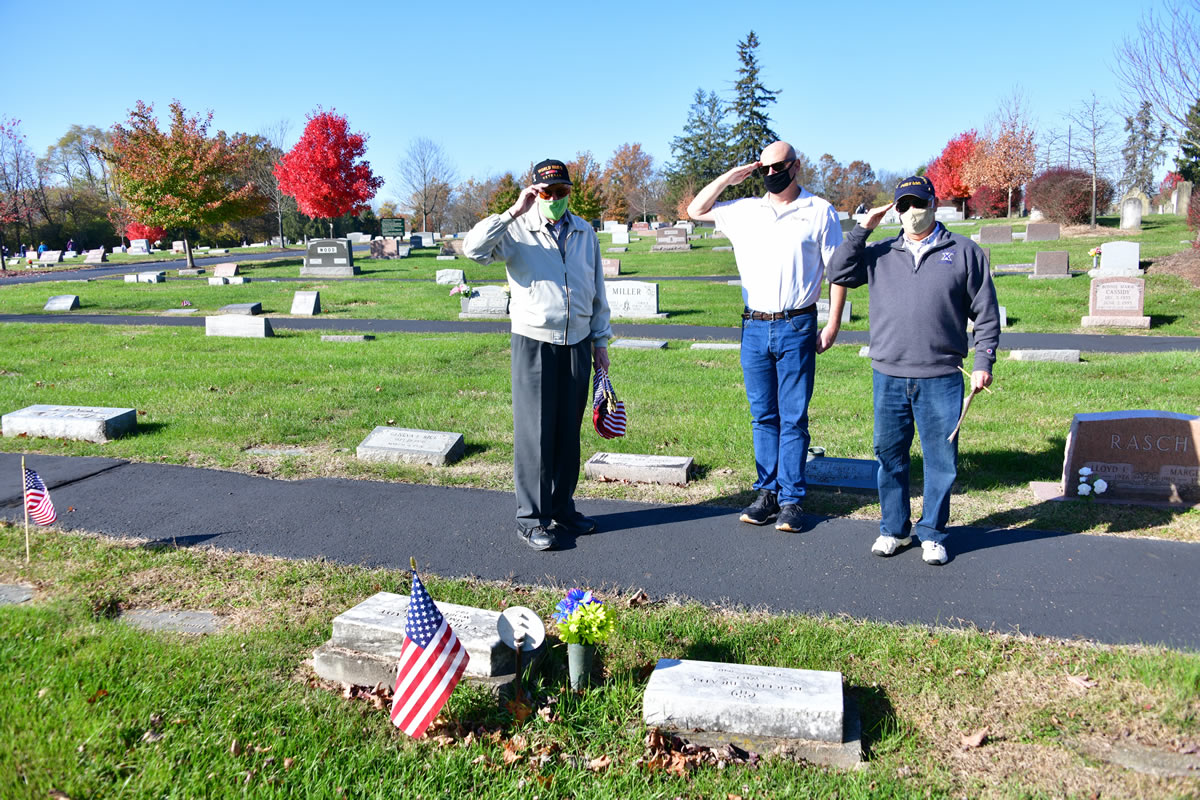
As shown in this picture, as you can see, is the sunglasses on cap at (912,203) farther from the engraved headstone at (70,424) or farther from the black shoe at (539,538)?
the engraved headstone at (70,424)

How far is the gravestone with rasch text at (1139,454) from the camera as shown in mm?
5562

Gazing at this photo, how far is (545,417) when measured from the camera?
501cm

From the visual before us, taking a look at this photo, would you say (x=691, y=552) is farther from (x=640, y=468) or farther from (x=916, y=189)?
(x=916, y=189)

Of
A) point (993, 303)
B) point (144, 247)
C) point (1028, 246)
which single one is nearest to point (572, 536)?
point (993, 303)

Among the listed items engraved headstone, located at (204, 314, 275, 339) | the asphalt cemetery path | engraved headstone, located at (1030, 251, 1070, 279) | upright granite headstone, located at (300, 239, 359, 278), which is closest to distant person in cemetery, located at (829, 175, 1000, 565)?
the asphalt cemetery path

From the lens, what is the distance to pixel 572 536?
533 centimetres

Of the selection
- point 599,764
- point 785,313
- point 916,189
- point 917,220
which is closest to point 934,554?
point 785,313

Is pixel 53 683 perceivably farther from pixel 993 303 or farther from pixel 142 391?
pixel 142 391

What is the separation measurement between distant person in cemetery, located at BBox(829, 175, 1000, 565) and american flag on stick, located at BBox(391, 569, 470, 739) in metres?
2.78

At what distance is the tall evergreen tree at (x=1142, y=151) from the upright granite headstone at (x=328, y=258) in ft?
84.7

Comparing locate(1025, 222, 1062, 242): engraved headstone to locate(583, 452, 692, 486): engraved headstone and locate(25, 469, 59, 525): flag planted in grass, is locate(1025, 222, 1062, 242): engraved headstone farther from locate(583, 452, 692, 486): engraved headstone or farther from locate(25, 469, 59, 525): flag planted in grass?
locate(25, 469, 59, 525): flag planted in grass

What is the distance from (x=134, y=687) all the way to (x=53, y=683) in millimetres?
341

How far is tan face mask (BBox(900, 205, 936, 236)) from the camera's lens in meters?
4.51

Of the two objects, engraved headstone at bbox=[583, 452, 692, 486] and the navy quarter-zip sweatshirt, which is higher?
the navy quarter-zip sweatshirt
